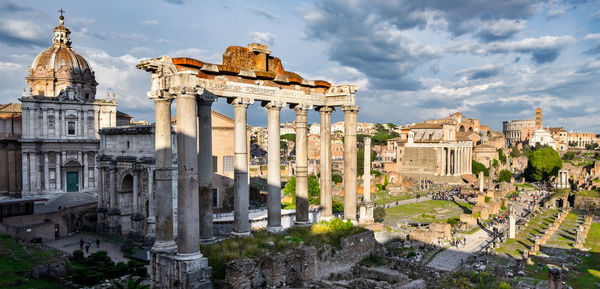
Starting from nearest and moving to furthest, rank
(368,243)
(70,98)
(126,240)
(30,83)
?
(368,243) < (126,240) < (70,98) < (30,83)

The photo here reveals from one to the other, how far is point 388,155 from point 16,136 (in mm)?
74067

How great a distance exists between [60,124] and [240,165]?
30085 mm

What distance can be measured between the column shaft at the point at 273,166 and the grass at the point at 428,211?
24.8 meters

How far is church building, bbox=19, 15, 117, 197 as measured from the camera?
3531cm

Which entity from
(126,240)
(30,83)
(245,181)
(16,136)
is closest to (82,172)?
(16,136)

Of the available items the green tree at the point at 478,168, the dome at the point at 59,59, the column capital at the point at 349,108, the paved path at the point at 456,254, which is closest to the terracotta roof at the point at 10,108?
the dome at the point at 59,59

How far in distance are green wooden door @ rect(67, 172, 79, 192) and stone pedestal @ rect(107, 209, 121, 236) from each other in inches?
414

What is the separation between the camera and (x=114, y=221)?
29781 mm

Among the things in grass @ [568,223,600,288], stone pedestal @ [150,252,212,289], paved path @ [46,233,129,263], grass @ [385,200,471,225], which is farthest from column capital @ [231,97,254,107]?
grass @ [385,200,471,225]

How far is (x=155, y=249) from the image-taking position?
1106cm

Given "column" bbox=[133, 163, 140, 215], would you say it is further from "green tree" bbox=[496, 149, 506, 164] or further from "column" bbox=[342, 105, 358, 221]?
"green tree" bbox=[496, 149, 506, 164]

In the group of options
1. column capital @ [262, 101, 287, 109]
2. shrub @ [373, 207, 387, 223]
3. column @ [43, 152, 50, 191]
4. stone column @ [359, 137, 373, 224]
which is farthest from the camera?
shrub @ [373, 207, 387, 223]

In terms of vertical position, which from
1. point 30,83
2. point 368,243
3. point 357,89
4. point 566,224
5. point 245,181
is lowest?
point 566,224

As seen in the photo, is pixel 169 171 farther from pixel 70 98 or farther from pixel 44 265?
pixel 70 98
